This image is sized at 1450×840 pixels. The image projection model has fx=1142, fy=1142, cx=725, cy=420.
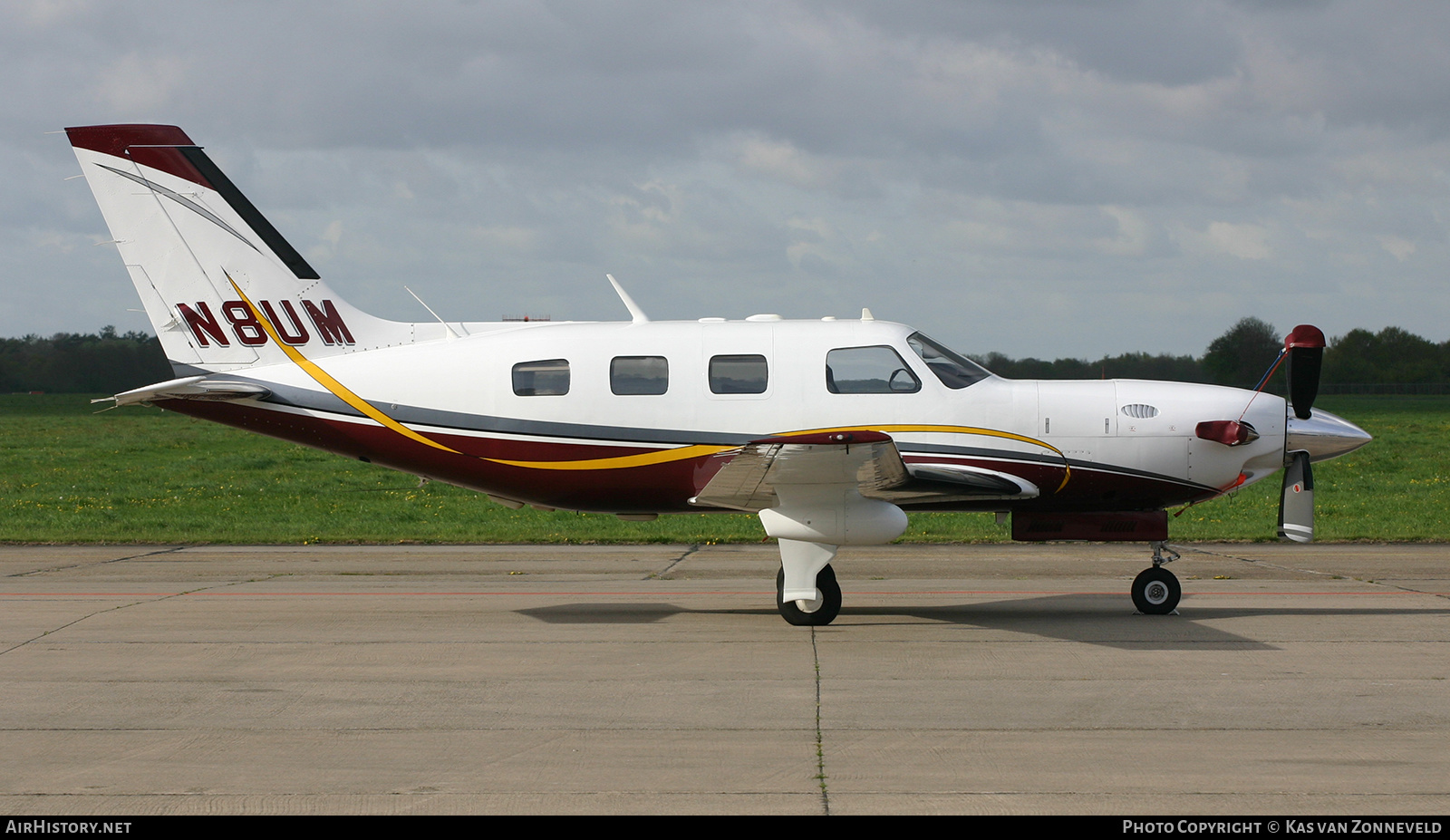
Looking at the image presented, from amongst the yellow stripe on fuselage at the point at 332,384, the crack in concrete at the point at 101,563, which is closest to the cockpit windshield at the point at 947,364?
the yellow stripe on fuselage at the point at 332,384

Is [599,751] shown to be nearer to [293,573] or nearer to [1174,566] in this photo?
[293,573]

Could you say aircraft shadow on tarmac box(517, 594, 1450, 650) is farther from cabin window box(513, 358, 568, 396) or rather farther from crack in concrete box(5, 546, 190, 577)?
crack in concrete box(5, 546, 190, 577)

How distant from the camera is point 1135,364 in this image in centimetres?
1838

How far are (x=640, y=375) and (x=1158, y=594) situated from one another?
17.3ft

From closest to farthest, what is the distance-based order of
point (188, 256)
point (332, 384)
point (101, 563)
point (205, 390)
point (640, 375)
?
1. point (640, 375)
2. point (205, 390)
3. point (332, 384)
4. point (188, 256)
5. point (101, 563)

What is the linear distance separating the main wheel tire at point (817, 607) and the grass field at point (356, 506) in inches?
272

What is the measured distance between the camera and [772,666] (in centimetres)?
880

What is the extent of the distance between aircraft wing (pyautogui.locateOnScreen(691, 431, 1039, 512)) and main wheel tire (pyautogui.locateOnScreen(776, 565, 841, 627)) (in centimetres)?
87

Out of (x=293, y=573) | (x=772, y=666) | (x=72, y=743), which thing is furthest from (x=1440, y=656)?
(x=293, y=573)

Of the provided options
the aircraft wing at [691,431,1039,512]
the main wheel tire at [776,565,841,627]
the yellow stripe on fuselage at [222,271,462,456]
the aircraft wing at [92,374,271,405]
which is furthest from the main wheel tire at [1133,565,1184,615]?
the aircraft wing at [92,374,271,405]

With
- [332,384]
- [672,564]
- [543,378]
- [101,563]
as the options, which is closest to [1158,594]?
[543,378]

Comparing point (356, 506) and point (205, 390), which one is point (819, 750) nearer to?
point (205, 390)

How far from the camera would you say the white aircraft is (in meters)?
10.3

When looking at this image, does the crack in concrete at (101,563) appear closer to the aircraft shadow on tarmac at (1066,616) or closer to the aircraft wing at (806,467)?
the aircraft shadow on tarmac at (1066,616)
